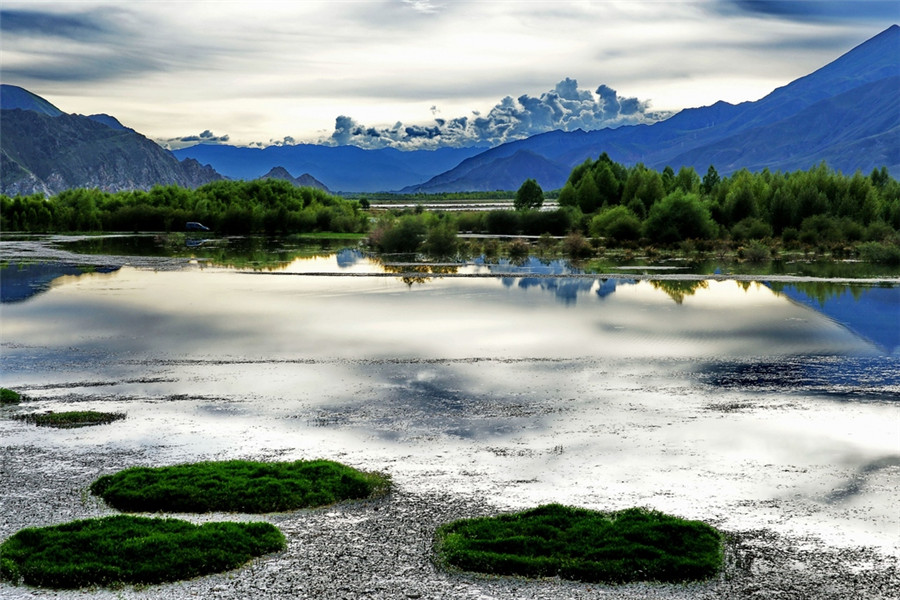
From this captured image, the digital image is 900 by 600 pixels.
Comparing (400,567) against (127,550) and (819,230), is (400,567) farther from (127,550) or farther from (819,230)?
(819,230)

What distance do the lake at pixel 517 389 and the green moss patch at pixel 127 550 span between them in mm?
1329

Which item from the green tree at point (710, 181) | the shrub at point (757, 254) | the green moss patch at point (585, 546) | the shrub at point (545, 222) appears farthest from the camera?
the green tree at point (710, 181)

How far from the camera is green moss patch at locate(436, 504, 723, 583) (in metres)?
11.2

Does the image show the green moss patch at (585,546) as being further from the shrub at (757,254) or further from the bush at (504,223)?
the bush at (504,223)

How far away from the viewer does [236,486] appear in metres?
14.1

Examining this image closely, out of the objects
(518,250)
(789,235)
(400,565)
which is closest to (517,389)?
(400,565)

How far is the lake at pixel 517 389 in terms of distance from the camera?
583 inches

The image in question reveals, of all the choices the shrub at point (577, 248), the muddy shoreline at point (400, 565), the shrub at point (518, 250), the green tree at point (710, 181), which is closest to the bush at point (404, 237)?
the shrub at point (518, 250)

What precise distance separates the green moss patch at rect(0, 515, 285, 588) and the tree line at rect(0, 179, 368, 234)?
98.1 m

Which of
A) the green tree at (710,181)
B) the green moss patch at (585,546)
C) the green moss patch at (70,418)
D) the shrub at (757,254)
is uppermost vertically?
the green tree at (710,181)

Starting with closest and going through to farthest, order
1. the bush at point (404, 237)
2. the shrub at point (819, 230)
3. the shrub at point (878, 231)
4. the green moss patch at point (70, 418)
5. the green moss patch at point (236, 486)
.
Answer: the green moss patch at point (236, 486) < the green moss patch at point (70, 418) < the bush at point (404, 237) < the shrub at point (878, 231) < the shrub at point (819, 230)

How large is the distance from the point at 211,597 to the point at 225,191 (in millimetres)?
137972

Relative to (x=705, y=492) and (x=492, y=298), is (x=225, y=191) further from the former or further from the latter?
(x=705, y=492)

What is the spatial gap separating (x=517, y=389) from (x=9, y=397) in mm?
12078
